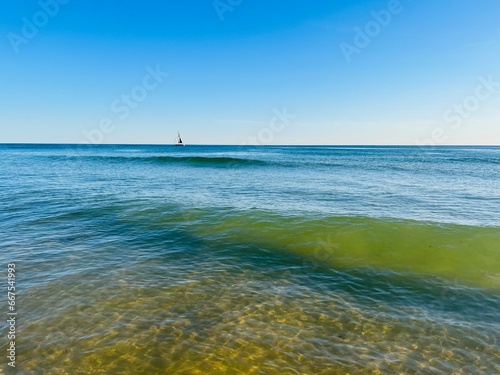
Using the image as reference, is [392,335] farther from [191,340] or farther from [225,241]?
[225,241]

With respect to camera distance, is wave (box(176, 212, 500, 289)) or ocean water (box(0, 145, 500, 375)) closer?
ocean water (box(0, 145, 500, 375))

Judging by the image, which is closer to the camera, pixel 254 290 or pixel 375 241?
pixel 254 290

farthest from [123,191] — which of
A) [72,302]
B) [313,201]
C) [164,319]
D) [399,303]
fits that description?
[399,303]

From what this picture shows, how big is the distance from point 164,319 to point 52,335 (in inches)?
83.5

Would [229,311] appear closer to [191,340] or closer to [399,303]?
[191,340]

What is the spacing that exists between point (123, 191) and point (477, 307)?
22.4m

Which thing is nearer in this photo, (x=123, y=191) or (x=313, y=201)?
(x=313, y=201)

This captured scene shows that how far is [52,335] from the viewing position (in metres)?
6.05

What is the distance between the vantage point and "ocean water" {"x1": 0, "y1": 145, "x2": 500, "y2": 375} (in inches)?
219

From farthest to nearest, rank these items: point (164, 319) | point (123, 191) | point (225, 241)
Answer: point (123, 191)
point (225, 241)
point (164, 319)

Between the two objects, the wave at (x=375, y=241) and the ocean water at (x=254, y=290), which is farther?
the wave at (x=375, y=241)

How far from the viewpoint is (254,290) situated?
320 inches

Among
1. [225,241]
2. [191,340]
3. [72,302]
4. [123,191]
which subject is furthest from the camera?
[123,191]

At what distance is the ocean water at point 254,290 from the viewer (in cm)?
557
